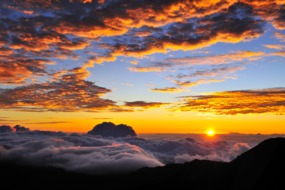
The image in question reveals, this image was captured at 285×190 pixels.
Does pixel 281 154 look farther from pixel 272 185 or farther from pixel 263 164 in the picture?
pixel 272 185

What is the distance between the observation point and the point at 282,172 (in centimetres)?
17825

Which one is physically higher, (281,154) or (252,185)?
(281,154)

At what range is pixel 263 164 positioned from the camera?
19525 cm

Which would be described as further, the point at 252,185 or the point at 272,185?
the point at 252,185

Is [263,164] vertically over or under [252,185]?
over

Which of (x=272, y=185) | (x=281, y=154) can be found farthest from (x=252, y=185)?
(x=281, y=154)

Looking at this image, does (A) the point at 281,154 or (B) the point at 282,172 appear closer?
(B) the point at 282,172

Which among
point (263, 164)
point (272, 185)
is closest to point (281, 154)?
point (263, 164)

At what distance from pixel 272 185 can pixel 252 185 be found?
14.3 meters

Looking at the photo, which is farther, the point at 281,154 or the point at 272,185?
the point at 281,154

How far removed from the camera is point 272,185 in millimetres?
172625

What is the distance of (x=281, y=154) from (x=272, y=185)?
3057cm

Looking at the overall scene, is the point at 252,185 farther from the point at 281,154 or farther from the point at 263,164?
the point at 281,154

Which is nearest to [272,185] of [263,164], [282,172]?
[282,172]
